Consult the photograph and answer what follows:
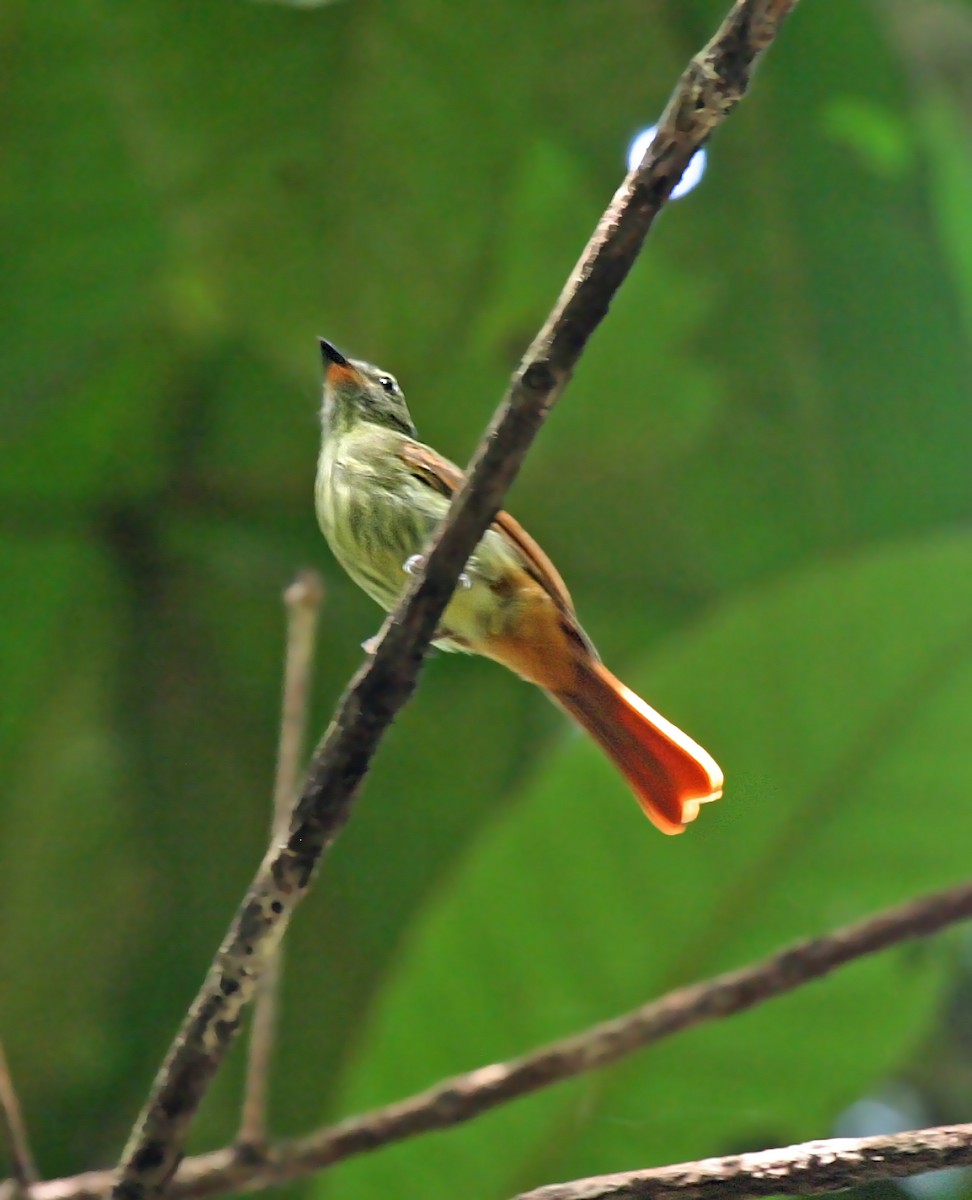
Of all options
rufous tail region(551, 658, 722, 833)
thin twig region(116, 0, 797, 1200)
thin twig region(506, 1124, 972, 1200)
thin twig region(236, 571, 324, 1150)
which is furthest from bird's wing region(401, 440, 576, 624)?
thin twig region(506, 1124, 972, 1200)

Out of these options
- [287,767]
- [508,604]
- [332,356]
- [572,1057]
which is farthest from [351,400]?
[572,1057]

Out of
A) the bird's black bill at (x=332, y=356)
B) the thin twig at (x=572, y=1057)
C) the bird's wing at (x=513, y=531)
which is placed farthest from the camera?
the bird's black bill at (x=332, y=356)

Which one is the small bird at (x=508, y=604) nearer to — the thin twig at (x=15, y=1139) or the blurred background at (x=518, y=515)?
the blurred background at (x=518, y=515)

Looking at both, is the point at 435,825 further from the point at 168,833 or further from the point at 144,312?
the point at 144,312

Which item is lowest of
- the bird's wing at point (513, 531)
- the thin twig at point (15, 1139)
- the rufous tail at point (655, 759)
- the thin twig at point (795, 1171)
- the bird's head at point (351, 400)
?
the thin twig at point (15, 1139)

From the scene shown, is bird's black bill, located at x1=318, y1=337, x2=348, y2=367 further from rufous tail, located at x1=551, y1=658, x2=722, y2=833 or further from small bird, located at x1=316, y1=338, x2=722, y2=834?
rufous tail, located at x1=551, y1=658, x2=722, y2=833

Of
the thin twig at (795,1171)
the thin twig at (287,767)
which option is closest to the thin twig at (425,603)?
the thin twig at (287,767)

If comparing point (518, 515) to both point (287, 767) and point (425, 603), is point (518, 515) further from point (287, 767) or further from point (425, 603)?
point (425, 603)

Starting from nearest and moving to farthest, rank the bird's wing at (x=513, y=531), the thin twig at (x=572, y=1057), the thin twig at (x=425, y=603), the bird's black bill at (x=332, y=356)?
the thin twig at (x=425, y=603) < the thin twig at (x=572, y=1057) < the bird's wing at (x=513, y=531) < the bird's black bill at (x=332, y=356)
